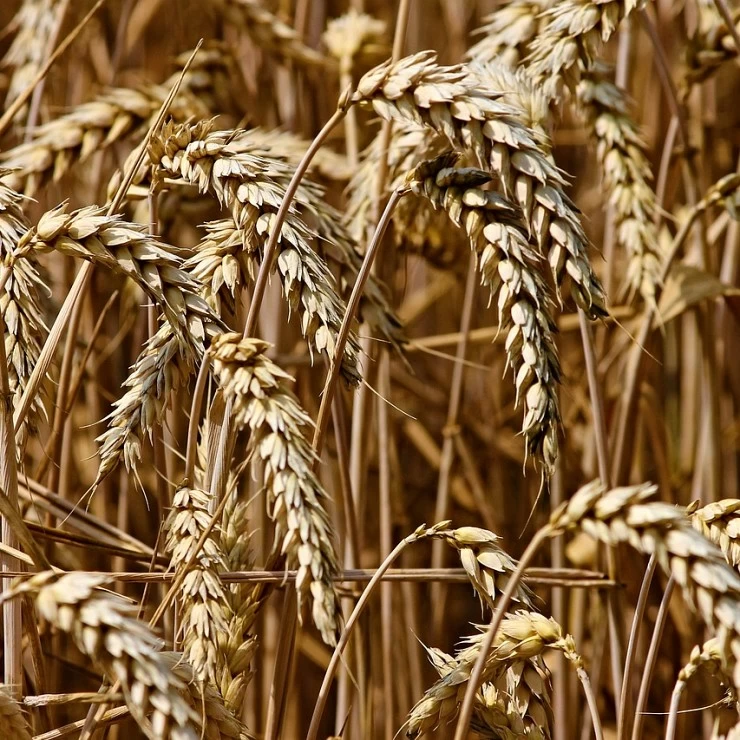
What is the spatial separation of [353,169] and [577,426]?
73 centimetres

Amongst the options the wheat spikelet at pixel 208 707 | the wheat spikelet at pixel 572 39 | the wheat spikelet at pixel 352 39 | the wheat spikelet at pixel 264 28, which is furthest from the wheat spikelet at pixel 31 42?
the wheat spikelet at pixel 208 707

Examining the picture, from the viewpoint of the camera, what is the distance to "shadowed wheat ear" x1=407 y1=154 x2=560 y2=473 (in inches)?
32.1

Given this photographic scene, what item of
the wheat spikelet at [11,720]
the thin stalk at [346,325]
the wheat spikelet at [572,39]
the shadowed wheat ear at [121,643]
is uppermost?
the wheat spikelet at [572,39]

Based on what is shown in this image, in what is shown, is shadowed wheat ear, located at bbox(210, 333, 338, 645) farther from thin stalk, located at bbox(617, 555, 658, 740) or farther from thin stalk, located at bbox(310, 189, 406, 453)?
thin stalk, located at bbox(617, 555, 658, 740)

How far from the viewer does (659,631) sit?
96cm

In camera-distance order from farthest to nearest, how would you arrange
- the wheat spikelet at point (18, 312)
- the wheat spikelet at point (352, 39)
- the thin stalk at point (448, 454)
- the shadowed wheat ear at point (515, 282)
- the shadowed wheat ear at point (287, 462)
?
1. the wheat spikelet at point (352, 39)
2. the thin stalk at point (448, 454)
3. the wheat spikelet at point (18, 312)
4. the shadowed wheat ear at point (515, 282)
5. the shadowed wheat ear at point (287, 462)

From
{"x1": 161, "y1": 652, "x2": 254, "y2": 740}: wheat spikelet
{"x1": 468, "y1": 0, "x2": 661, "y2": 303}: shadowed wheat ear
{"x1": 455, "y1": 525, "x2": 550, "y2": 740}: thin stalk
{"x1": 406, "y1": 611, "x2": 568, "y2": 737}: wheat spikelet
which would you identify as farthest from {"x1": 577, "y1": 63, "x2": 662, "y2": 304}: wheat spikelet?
{"x1": 161, "y1": 652, "x2": 254, "y2": 740}: wheat spikelet

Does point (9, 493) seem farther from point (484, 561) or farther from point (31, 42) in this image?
point (31, 42)

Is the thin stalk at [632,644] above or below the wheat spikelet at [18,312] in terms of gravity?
below

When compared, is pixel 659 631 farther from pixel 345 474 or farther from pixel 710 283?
pixel 710 283

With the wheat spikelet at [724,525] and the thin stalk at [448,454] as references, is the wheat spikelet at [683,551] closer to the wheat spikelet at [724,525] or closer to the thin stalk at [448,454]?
the wheat spikelet at [724,525]

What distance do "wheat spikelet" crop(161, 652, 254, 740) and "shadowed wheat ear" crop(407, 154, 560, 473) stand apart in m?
0.36

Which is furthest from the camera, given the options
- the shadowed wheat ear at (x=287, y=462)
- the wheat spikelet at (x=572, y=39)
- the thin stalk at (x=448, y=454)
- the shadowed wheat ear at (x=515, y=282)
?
the thin stalk at (x=448, y=454)

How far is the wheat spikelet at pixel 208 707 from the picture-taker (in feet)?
2.75
